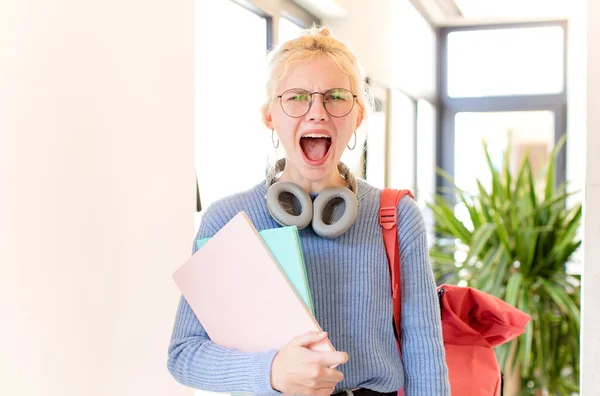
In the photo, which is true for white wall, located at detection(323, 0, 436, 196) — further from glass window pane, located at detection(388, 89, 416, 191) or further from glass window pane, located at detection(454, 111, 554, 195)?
glass window pane, located at detection(454, 111, 554, 195)

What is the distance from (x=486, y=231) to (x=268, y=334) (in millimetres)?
3272

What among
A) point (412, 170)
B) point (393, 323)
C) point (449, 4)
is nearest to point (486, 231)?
point (412, 170)

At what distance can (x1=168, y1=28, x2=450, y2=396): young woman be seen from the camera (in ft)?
4.26

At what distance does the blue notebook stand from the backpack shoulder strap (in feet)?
0.72

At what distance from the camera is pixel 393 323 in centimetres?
136

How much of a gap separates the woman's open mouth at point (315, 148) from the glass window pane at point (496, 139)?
18.1 ft

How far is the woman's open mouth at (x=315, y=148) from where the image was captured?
1.33m

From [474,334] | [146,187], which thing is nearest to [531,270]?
[474,334]

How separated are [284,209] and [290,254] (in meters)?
0.16

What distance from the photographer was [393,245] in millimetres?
1347

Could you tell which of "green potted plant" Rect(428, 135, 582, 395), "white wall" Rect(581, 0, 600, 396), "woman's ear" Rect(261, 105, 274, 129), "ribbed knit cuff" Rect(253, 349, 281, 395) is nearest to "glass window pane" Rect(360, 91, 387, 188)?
"green potted plant" Rect(428, 135, 582, 395)

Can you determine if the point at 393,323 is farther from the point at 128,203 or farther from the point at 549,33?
the point at 549,33

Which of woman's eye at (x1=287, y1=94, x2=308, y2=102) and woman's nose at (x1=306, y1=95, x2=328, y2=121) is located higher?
woman's eye at (x1=287, y1=94, x2=308, y2=102)

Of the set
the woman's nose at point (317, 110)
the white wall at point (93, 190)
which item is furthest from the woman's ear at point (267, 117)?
the white wall at point (93, 190)
